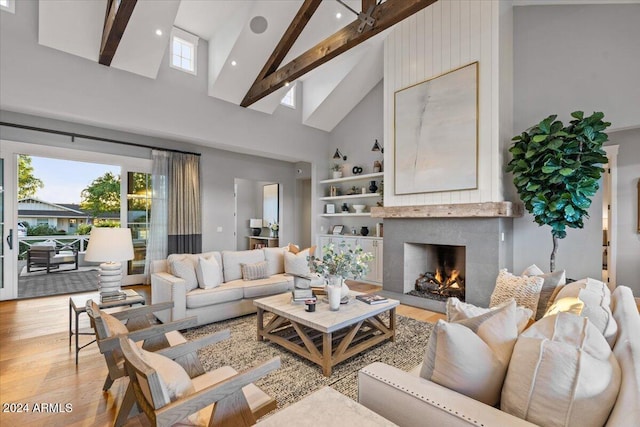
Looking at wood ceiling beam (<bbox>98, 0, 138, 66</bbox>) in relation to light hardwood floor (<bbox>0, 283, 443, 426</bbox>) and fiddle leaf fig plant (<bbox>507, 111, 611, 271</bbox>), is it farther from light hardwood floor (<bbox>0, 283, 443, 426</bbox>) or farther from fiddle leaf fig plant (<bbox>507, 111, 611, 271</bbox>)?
fiddle leaf fig plant (<bbox>507, 111, 611, 271</bbox>)

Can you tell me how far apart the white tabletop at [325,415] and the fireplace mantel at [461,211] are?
348 centimetres

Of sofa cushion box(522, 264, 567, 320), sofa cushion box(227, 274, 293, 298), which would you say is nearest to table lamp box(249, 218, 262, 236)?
sofa cushion box(227, 274, 293, 298)

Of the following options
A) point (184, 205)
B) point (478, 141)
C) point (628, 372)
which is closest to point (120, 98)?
point (184, 205)

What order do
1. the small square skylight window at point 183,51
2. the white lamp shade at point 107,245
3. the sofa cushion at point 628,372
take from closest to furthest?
the sofa cushion at point 628,372
the white lamp shade at point 107,245
the small square skylight window at point 183,51

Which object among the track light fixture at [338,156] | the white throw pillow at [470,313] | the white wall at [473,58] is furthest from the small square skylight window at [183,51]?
the white throw pillow at [470,313]

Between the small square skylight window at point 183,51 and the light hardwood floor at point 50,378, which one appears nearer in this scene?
the light hardwood floor at point 50,378

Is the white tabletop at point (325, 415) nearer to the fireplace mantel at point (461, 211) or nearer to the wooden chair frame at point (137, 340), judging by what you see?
the wooden chair frame at point (137, 340)

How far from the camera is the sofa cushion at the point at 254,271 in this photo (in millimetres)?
4238

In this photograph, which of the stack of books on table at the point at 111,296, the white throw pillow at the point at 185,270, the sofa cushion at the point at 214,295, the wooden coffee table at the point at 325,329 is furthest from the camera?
the white throw pillow at the point at 185,270

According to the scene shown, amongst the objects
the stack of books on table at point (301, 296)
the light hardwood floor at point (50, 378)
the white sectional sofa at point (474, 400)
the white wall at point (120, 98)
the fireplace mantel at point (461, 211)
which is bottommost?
the light hardwood floor at point (50, 378)

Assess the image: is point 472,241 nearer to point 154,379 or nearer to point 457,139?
point 457,139

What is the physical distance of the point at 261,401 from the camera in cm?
153

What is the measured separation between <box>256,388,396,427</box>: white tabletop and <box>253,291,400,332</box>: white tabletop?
1.27m

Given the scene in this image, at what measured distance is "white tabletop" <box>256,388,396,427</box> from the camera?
3.56ft
